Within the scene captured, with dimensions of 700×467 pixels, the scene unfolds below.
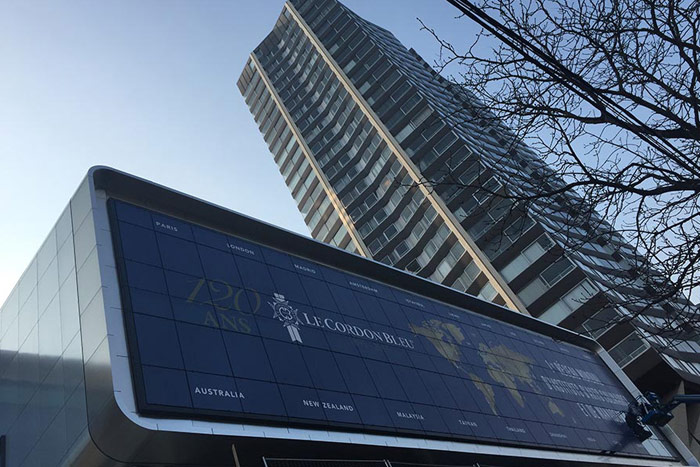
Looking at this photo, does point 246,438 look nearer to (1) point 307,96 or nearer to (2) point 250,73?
(1) point 307,96

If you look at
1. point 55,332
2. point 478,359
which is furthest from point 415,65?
point 55,332

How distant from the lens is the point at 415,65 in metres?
68.6

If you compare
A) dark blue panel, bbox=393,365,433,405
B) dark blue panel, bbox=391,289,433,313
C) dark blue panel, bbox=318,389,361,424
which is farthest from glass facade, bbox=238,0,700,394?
dark blue panel, bbox=318,389,361,424

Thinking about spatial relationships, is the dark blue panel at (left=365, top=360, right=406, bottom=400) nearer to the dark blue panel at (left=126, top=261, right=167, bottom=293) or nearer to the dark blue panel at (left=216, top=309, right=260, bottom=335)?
the dark blue panel at (left=216, top=309, right=260, bottom=335)

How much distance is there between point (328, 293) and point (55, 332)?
882cm

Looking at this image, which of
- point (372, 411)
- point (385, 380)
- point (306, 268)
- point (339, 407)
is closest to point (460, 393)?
point (385, 380)

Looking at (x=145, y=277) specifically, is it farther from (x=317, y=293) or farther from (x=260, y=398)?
(x=317, y=293)

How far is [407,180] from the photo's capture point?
5256cm

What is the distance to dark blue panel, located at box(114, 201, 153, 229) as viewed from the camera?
1711 centimetres

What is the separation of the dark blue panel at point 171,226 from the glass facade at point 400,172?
16042 millimetres

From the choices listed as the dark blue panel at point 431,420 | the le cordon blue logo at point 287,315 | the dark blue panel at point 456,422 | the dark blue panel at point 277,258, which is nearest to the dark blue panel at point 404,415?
the dark blue panel at point 431,420

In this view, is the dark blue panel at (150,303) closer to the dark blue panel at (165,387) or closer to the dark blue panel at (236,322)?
the dark blue panel at (236,322)

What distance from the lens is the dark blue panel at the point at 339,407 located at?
51.4 ft

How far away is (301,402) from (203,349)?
292 cm
